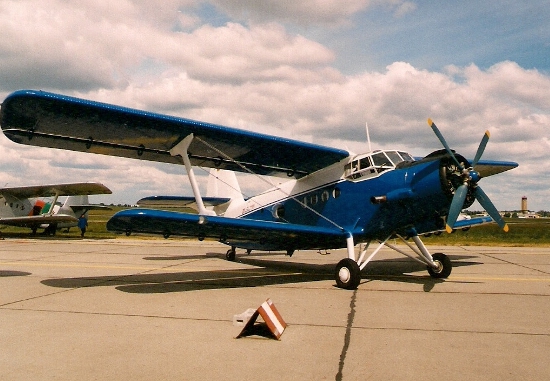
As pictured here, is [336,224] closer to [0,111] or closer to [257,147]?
[257,147]

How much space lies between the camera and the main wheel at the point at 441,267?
939 cm

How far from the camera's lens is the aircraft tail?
46.2 ft

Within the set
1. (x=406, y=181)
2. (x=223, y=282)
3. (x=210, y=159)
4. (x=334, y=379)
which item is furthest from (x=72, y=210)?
(x=334, y=379)

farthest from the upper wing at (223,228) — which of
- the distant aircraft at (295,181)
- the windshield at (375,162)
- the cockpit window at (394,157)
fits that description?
the cockpit window at (394,157)

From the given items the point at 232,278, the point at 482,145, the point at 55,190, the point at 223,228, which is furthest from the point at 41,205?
the point at 482,145

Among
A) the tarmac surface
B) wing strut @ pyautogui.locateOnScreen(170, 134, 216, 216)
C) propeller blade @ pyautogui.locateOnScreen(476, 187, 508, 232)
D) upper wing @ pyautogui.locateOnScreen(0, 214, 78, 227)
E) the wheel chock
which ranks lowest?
the tarmac surface

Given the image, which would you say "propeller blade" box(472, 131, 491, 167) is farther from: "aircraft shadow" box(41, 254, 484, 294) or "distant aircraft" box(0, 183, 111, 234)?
"distant aircraft" box(0, 183, 111, 234)

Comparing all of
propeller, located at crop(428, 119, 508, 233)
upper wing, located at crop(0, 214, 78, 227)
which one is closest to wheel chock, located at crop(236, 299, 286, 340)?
propeller, located at crop(428, 119, 508, 233)

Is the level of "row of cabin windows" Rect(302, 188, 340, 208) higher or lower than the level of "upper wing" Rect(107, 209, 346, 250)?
higher

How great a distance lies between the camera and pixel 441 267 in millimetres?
9477

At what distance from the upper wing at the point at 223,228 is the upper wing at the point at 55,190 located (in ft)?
61.0

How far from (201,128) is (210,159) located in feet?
7.05

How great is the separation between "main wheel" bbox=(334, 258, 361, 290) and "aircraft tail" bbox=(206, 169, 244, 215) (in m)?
5.57

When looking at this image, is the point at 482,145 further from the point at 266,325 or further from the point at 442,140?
the point at 266,325
